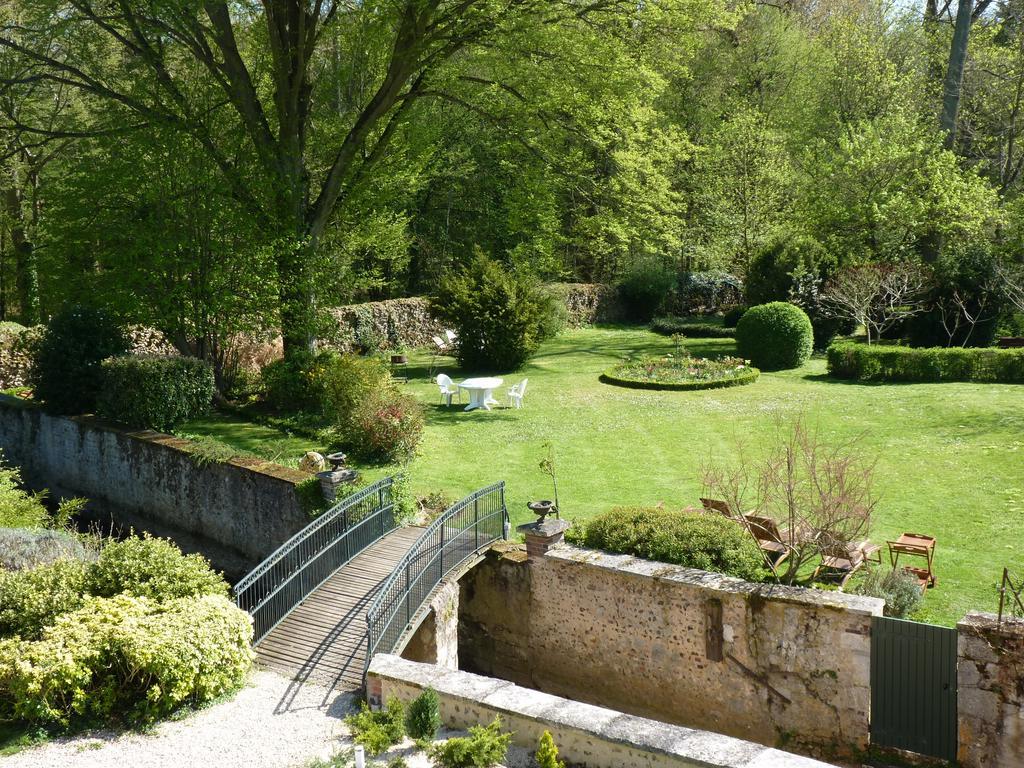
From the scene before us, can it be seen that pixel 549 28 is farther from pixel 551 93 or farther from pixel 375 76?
pixel 375 76

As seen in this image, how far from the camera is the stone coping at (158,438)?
49.8 feet

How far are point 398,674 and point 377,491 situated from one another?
4.48 metres

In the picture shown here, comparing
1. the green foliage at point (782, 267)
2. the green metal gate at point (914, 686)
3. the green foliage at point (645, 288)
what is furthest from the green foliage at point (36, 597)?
the green foliage at point (645, 288)

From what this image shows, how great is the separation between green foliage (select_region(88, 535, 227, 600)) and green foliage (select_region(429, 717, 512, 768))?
4129 millimetres

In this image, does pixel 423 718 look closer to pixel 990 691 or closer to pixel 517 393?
pixel 990 691

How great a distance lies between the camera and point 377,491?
13.6m

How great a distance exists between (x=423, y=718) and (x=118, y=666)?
3336 mm

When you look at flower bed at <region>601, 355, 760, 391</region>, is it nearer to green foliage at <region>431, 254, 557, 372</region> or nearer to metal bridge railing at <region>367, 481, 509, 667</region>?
green foliage at <region>431, 254, 557, 372</region>

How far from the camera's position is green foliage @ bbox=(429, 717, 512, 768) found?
324 inches

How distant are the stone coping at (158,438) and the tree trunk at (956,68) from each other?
25.6 meters

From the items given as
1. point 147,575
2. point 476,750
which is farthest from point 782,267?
point 476,750

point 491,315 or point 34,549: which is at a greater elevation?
point 491,315

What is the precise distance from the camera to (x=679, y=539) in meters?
11.8

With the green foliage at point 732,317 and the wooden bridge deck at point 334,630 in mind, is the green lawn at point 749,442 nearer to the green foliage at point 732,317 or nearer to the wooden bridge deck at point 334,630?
the wooden bridge deck at point 334,630
